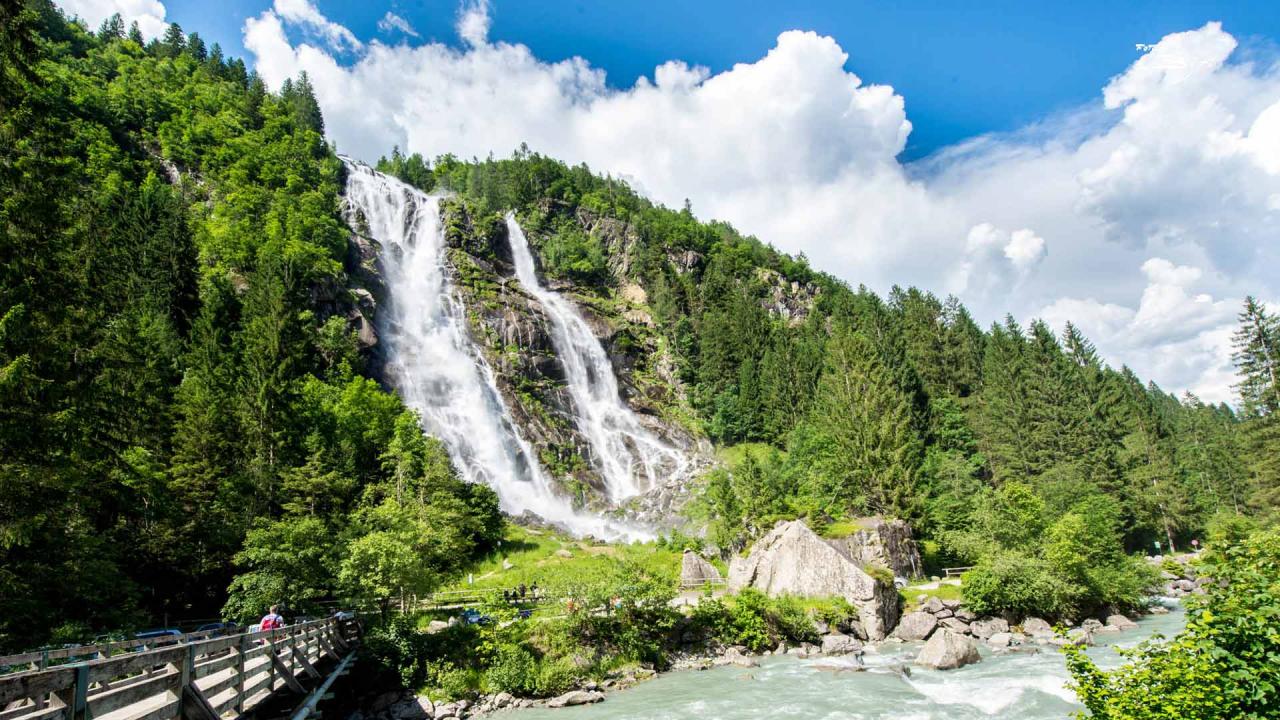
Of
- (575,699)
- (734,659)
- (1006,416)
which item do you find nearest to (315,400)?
(575,699)

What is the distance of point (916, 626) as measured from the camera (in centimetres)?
3078

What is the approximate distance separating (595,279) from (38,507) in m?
91.1

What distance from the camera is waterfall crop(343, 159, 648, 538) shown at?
181 ft

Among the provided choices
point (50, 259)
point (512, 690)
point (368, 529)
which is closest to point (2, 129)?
point (50, 259)

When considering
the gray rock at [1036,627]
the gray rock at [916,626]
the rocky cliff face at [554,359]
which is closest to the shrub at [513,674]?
the gray rock at [916,626]

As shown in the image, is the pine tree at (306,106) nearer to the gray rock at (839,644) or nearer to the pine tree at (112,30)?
the pine tree at (112,30)

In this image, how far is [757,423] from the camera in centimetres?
7106

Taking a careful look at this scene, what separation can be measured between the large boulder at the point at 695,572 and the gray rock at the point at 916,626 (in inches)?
453

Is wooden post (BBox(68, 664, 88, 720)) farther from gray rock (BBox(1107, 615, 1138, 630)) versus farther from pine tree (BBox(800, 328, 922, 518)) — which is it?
pine tree (BBox(800, 328, 922, 518))

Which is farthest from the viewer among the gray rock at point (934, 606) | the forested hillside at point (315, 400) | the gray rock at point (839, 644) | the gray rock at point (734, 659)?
the gray rock at point (934, 606)

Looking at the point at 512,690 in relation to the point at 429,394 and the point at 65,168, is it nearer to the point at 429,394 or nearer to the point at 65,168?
the point at 65,168

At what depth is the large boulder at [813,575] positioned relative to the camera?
102ft

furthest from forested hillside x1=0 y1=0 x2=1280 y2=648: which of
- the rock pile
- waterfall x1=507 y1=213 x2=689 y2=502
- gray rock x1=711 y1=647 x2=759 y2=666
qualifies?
gray rock x1=711 y1=647 x2=759 y2=666

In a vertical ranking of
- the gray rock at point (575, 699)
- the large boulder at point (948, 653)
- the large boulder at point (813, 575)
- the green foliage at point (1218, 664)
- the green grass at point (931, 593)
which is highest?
the green foliage at point (1218, 664)
